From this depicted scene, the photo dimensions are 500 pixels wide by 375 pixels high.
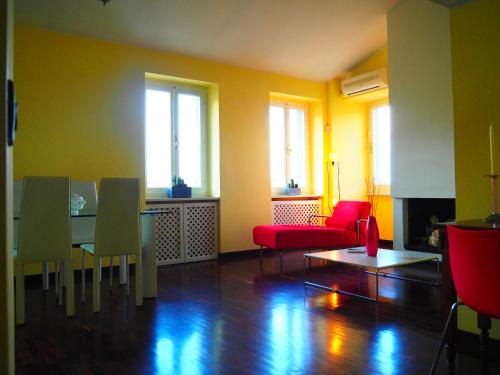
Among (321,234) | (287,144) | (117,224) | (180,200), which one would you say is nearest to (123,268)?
(117,224)

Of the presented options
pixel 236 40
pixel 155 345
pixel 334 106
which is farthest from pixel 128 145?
pixel 334 106

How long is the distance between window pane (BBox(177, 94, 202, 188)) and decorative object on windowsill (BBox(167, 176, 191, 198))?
18 centimetres

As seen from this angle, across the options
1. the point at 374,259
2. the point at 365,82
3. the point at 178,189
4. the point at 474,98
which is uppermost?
the point at 365,82

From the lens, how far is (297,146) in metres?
6.87

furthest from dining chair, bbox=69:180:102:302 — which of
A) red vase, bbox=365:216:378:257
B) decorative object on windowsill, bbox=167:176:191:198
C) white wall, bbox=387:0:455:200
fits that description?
white wall, bbox=387:0:455:200

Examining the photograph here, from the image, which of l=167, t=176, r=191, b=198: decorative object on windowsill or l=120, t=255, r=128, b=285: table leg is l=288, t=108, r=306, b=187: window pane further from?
l=120, t=255, r=128, b=285: table leg

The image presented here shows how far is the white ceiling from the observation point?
14.1 feet

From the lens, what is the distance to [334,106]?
680 centimetres

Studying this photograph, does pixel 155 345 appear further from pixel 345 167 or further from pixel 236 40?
pixel 345 167

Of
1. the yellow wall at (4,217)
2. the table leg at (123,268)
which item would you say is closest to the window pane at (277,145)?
the table leg at (123,268)

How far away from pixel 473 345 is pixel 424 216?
127 inches

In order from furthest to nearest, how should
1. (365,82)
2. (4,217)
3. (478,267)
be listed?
1. (365,82)
2. (478,267)
3. (4,217)

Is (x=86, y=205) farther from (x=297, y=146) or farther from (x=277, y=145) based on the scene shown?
(x=297, y=146)

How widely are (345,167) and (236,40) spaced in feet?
9.15
